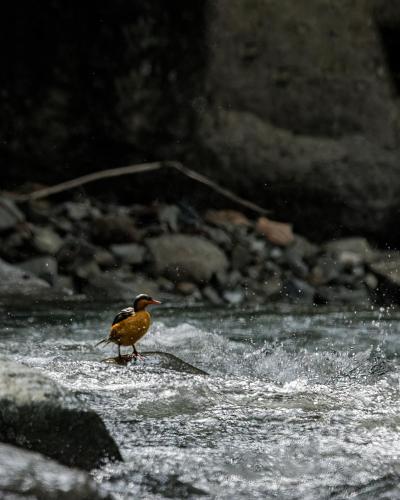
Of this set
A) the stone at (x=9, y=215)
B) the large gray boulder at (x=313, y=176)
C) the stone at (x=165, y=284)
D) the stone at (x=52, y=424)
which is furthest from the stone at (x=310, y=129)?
the stone at (x=52, y=424)

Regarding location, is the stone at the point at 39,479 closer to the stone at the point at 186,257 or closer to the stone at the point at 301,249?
the stone at the point at 186,257

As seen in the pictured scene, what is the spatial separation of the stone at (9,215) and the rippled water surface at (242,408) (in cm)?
233

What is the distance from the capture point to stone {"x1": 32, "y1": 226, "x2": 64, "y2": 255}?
8164 millimetres

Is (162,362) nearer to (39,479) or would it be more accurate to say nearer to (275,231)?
(39,479)

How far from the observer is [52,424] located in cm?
297

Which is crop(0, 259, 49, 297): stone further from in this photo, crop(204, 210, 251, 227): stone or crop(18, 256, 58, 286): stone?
crop(204, 210, 251, 227): stone

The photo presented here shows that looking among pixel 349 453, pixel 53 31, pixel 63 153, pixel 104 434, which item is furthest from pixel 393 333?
pixel 53 31

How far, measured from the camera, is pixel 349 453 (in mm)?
3252

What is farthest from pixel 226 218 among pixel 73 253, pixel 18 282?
pixel 18 282

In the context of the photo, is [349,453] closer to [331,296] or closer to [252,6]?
[331,296]

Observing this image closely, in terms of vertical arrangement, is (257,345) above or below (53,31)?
below

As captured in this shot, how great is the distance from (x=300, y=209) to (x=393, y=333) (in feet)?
11.1

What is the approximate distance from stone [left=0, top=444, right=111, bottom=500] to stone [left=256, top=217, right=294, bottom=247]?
6.33 metres

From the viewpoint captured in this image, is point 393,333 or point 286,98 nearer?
point 393,333
